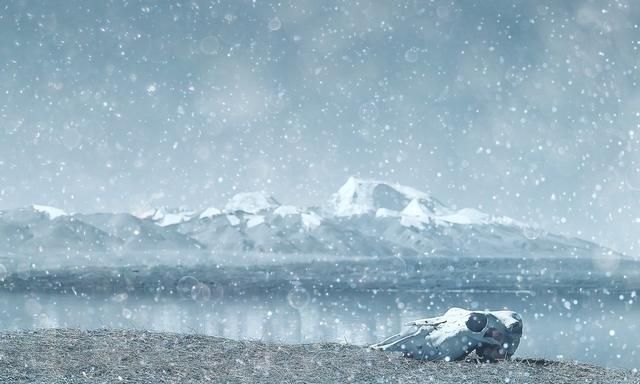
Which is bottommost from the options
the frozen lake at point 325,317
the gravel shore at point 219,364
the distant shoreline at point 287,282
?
the distant shoreline at point 287,282

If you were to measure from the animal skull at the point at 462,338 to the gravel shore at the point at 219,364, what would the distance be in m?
0.41

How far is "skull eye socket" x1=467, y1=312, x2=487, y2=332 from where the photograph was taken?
1410 centimetres

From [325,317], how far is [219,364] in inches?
1238

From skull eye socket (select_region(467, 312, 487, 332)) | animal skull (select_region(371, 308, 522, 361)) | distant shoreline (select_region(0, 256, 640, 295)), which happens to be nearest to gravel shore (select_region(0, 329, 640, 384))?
animal skull (select_region(371, 308, 522, 361))

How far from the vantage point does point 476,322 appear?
1420 centimetres

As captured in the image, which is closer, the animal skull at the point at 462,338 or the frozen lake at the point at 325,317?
the animal skull at the point at 462,338

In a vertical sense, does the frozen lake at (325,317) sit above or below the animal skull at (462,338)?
below

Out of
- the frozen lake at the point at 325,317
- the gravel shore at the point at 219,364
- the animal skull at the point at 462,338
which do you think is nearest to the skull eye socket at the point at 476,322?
the animal skull at the point at 462,338

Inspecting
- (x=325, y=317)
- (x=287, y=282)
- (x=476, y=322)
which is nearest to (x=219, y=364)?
(x=476, y=322)

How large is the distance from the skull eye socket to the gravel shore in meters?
0.96

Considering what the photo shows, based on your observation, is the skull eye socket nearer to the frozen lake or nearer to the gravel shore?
the gravel shore

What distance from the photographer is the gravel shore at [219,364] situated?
10.9m

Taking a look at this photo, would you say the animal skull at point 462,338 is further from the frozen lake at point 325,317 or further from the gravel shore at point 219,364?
the frozen lake at point 325,317

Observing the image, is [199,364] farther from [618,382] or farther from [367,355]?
[618,382]
